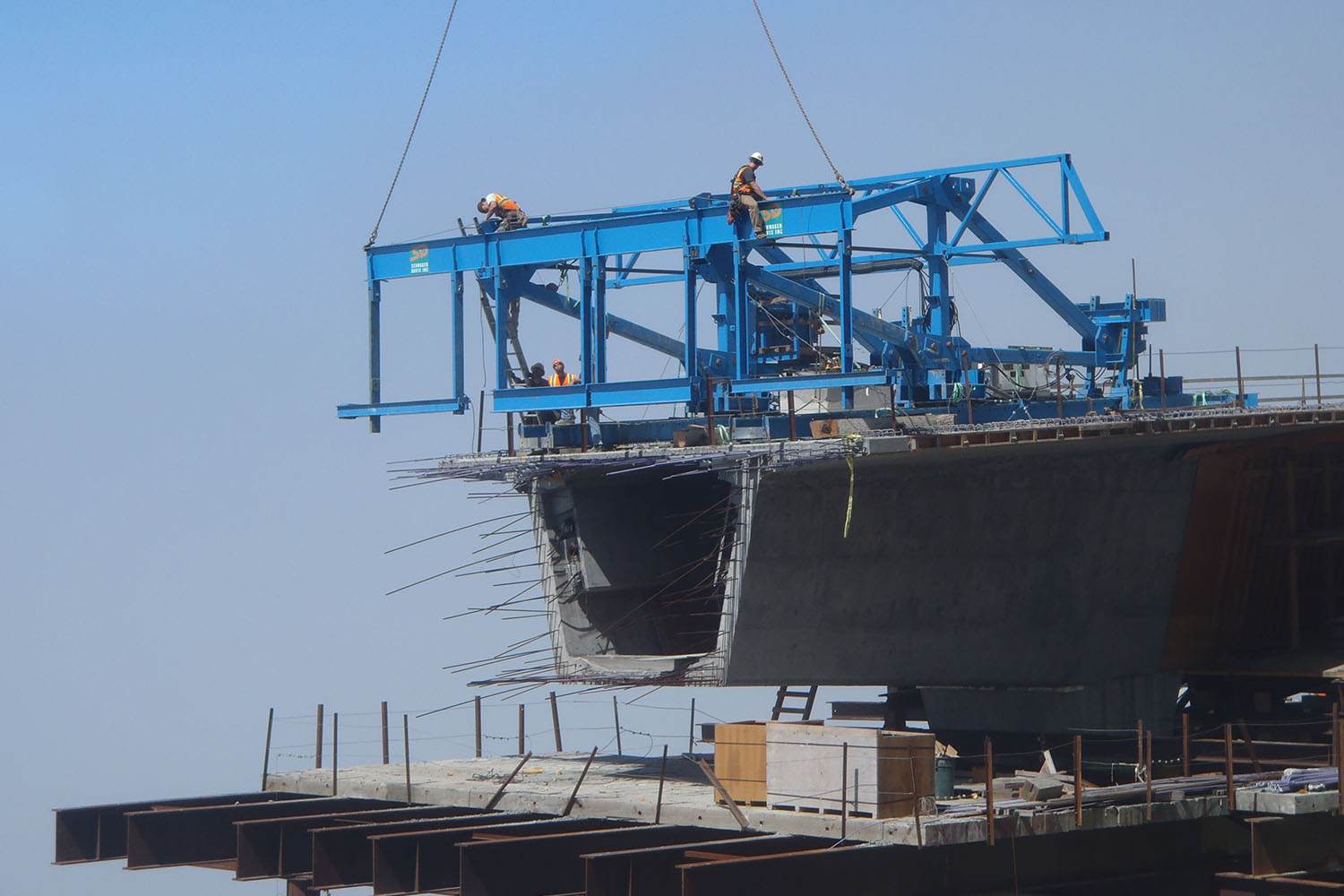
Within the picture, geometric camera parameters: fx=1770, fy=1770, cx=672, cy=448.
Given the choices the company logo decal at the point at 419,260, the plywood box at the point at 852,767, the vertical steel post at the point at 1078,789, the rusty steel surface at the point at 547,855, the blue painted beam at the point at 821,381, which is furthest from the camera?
the company logo decal at the point at 419,260

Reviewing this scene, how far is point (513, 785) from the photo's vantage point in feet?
87.8

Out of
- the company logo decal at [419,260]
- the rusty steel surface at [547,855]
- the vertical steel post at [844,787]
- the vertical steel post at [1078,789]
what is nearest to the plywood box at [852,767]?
the vertical steel post at [844,787]

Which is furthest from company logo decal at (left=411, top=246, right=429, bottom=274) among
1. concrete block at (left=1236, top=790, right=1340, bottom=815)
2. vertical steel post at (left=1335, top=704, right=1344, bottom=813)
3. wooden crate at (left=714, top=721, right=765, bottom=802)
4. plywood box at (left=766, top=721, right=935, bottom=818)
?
vertical steel post at (left=1335, top=704, right=1344, bottom=813)

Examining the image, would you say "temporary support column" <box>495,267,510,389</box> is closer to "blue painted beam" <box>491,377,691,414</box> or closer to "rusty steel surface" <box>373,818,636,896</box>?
"blue painted beam" <box>491,377,691,414</box>

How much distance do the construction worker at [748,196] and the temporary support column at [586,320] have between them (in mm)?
2635

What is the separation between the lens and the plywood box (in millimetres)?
20672

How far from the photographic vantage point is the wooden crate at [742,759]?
2242cm

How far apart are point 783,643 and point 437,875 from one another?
6472mm

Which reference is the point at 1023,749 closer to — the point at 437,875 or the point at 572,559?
the point at 572,559

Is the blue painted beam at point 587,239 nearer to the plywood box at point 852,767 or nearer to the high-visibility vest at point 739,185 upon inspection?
the high-visibility vest at point 739,185

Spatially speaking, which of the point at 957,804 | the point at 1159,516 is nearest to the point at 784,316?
the point at 1159,516

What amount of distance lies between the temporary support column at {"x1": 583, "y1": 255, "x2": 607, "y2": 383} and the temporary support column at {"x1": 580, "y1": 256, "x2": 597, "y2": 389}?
9cm

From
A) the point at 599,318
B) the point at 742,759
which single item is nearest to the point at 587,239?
the point at 599,318

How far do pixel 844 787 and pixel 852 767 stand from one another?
684 millimetres
